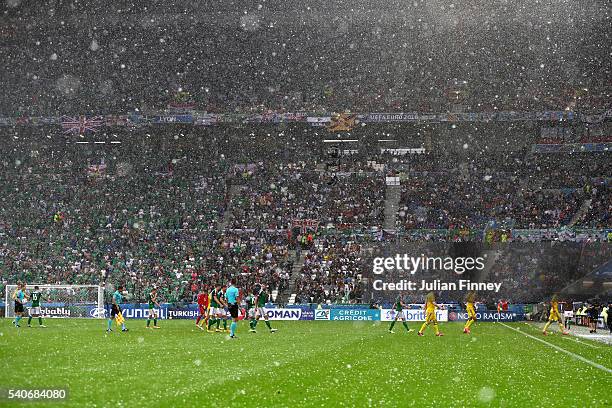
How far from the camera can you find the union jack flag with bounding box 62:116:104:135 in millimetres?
55781

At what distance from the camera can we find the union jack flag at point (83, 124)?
5578 cm

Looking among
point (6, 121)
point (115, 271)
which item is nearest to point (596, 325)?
point (115, 271)

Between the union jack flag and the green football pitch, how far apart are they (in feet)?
110

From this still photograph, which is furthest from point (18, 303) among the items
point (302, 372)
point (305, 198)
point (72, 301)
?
point (305, 198)

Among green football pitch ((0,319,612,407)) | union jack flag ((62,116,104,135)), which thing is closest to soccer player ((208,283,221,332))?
green football pitch ((0,319,612,407))

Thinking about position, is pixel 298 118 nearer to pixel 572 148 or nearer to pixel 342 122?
pixel 342 122

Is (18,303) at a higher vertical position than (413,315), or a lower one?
higher

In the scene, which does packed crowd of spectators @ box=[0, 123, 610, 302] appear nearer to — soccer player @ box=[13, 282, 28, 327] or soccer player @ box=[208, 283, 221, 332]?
soccer player @ box=[13, 282, 28, 327]

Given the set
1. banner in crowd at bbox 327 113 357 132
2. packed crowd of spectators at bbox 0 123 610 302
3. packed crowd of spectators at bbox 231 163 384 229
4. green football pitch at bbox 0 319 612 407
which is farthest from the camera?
banner in crowd at bbox 327 113 357 132

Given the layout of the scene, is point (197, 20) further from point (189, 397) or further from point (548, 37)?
point (189, 397)

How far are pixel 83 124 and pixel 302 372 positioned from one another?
45.1 meters

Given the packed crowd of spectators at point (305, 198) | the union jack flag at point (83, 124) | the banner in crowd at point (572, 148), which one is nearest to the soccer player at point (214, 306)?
the packed crowd of spectators at point (305, 198)

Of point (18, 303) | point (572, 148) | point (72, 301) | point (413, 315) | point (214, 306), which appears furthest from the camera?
point (572, 148)

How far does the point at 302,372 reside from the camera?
14516 mm
